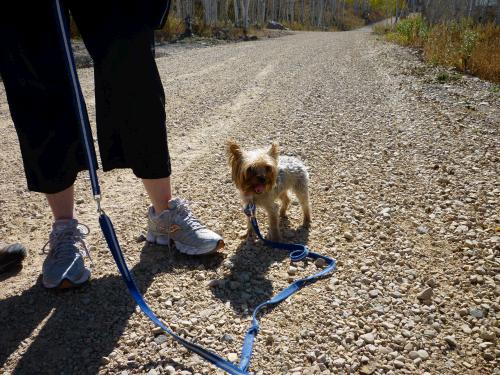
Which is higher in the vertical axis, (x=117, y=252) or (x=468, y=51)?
(x=468, y=51)

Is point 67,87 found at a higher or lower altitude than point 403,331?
higher

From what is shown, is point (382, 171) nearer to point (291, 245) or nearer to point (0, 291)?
point (291, 245)

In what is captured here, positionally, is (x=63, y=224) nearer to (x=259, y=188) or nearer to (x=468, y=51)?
(x=259, y=188)

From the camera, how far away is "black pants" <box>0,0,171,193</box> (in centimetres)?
247

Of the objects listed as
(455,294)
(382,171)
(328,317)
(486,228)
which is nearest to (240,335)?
(328,317)

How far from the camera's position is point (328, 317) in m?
2.65

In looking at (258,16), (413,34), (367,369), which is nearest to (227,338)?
(367,369)

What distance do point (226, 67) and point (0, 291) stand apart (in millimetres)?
12729

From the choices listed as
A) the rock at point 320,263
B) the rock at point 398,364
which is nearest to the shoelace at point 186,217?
the rock at point 320,263

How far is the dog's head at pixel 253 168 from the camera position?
11.3 ft

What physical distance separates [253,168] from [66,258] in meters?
1.60

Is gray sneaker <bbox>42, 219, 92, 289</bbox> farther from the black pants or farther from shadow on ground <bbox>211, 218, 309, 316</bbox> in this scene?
shadow on ground <bbox>211, 218, 309, 316</bbox>

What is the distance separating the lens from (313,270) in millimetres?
3189

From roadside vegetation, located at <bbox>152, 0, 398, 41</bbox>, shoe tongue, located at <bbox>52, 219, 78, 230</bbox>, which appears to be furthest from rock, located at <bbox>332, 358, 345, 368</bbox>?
roadside vegetation, located at <bbox>152, 0, 398, 41</bbox>
